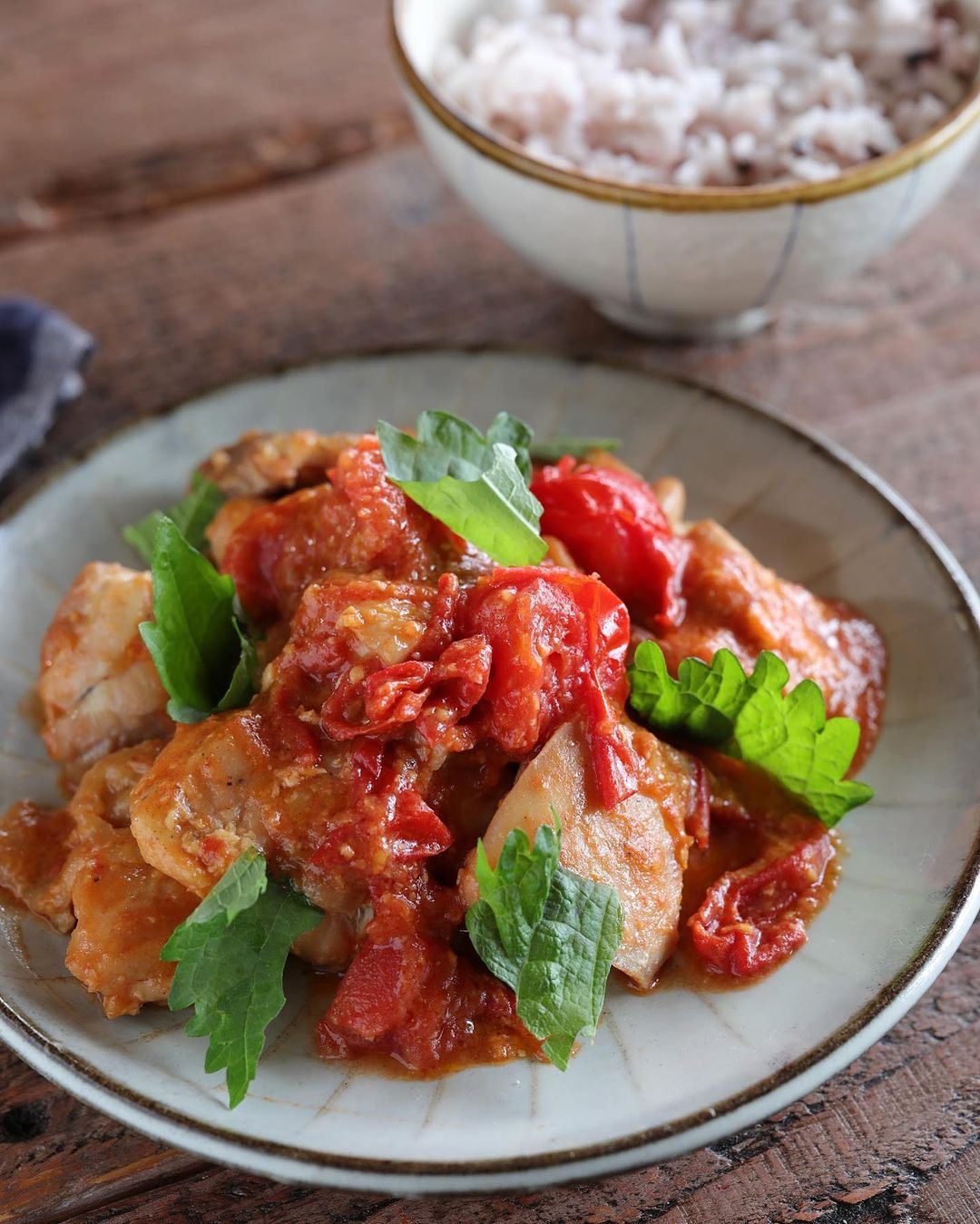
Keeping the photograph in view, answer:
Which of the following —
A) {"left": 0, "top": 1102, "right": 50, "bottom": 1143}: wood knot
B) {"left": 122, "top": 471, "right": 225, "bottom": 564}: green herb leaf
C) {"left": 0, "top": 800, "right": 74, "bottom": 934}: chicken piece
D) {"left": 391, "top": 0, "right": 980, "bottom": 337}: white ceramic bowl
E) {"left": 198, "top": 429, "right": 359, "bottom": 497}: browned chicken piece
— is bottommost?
{"left": 0, "top": 1102, "right": 50, "bottom": 1143}: wood knot

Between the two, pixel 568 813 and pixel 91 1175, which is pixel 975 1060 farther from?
pixel 91 1175

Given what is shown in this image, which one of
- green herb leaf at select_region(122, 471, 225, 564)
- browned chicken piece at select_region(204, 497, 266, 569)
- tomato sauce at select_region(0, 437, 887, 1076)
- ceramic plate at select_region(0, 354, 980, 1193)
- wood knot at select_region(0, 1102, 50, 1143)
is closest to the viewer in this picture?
ceramic plate at select_region(0, 354, 980, 1193)

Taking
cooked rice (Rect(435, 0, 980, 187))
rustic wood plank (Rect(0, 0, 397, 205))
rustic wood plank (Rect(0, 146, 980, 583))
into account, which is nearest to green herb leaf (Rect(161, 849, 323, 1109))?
rustic wood plank (Rect(0, 146, 980, 583))

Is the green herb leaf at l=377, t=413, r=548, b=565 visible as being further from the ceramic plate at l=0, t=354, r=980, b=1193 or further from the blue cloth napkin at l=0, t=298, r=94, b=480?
the blue cloth napkin at l=0, t=298, r=94, b=480

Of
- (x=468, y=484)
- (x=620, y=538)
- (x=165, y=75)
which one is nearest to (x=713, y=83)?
(x=620, y=538)

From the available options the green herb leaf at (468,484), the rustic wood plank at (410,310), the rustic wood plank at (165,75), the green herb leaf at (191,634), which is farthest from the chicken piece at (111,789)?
the rustic wood plank at (165,75)

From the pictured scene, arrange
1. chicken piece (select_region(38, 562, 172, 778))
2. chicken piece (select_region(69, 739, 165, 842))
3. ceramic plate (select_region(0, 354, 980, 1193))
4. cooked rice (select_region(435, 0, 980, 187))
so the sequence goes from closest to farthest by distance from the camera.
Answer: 1. ceramic plate (select_region(0, 354, 980, 1193))
2. chicken piece (select_region(69, 739, 165, 842))
3. chicken piece (select_region(38, 562, 172, 778))
4. cooked rice (select_region(435, 0, 980, 187))
